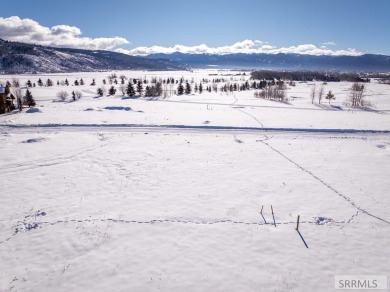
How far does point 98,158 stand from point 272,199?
1744 cm

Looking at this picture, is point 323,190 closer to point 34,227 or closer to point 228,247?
point 228,247

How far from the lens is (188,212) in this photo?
17750mm

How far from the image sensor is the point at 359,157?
96.9 feet

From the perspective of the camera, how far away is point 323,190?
2141 cm

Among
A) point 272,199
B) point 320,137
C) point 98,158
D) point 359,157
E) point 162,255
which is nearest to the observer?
point 162,255

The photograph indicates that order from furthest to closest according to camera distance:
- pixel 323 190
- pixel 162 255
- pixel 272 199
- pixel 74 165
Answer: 1. pixel 74 165
2. pixel 323 190
3. pixel 272 199
4. pixel 162 255

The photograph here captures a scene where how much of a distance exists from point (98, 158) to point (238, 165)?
14103 millimetres

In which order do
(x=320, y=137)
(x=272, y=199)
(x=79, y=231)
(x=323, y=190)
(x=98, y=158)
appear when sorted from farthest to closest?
(x=320, y=137) → (x=98, y=158) → (x=323, y=190) → (x=272, y=199) → (x=79, y=231)

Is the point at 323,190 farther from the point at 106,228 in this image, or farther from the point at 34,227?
the point at 34,227

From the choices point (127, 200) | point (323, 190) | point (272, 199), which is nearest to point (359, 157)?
point (323, 190)

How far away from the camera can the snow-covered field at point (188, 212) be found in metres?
12.6

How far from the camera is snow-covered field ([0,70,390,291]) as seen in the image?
1262cm

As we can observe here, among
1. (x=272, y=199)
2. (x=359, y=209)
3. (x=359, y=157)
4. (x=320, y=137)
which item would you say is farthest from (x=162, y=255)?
(x=320, y=137)

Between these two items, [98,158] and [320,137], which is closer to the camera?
[98,158]
